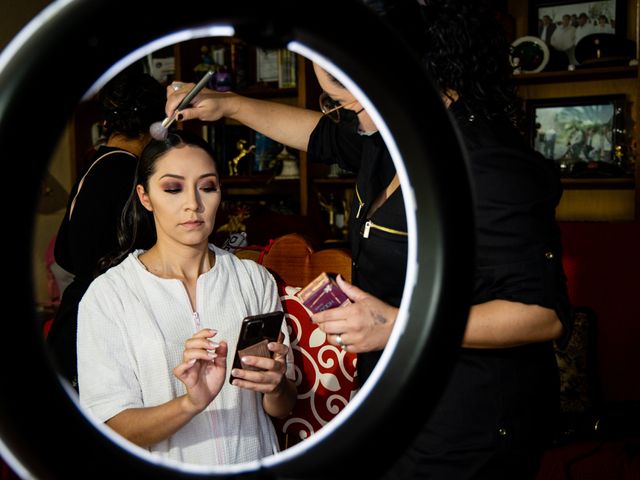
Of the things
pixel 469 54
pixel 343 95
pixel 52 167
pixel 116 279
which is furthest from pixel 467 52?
pixel 52 167

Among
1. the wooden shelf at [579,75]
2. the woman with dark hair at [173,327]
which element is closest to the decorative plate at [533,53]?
the wooden shelf at [579,75]

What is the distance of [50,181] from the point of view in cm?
390

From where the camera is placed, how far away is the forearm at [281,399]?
123 centimetres

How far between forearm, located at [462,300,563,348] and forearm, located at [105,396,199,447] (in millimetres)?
445

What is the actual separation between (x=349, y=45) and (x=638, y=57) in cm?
298

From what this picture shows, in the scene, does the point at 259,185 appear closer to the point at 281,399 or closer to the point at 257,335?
the point at 281,399

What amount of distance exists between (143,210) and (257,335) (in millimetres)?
542

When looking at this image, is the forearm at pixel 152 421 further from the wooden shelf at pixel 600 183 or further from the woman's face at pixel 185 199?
the wooden shelf at pixel 600 183

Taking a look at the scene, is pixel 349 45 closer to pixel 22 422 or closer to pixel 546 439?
pixel 22 422

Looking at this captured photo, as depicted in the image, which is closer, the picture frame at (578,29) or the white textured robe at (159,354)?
the white textured robe at (159,354)

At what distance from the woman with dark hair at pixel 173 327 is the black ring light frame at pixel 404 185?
2.26 ft

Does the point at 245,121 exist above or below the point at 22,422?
above

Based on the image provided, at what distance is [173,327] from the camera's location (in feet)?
3.83


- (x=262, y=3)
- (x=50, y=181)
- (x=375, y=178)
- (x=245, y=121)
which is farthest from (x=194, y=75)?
(x=262, y=3)
